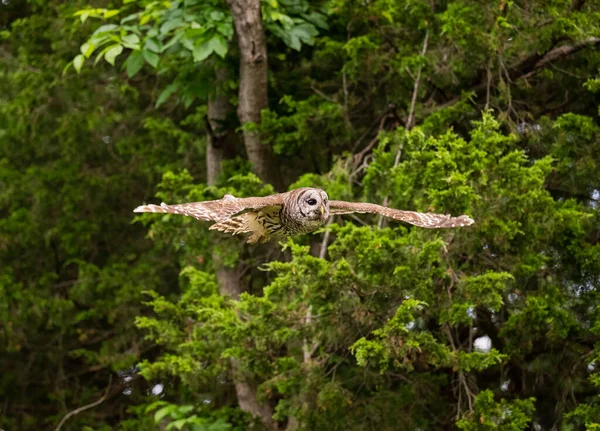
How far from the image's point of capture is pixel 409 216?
7.42m

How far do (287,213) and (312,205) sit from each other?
0.72 feet

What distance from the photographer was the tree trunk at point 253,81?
9.37 metres

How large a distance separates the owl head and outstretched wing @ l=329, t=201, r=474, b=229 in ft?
0.60

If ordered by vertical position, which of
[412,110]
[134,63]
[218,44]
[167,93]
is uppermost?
[218,44]

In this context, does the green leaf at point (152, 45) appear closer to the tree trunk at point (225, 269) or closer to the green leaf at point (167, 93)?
the green leaf at point (167, 93)

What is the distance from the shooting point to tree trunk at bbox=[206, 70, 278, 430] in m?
9.70

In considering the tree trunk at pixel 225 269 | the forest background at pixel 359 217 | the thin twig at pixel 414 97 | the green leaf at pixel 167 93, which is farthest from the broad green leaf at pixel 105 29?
the thin twig at pixel 414 97

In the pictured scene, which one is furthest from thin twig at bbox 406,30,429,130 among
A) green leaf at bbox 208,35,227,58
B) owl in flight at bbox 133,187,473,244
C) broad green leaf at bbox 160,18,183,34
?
broad green leaf at bbox 160,18,183,34

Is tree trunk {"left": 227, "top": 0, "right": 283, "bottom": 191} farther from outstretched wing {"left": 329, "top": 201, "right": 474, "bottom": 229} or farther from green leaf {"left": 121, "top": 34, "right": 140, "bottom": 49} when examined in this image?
outstretched wing {"left": 329, "top": 201, "right": 474, "bottom": 229}

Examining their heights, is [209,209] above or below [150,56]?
below

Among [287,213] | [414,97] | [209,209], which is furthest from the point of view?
[414,97]

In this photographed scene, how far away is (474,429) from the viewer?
7.87 m

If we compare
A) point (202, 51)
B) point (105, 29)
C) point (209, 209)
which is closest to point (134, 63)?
point (105, 29)

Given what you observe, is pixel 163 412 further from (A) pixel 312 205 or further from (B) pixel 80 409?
(A) pixel 312 205
